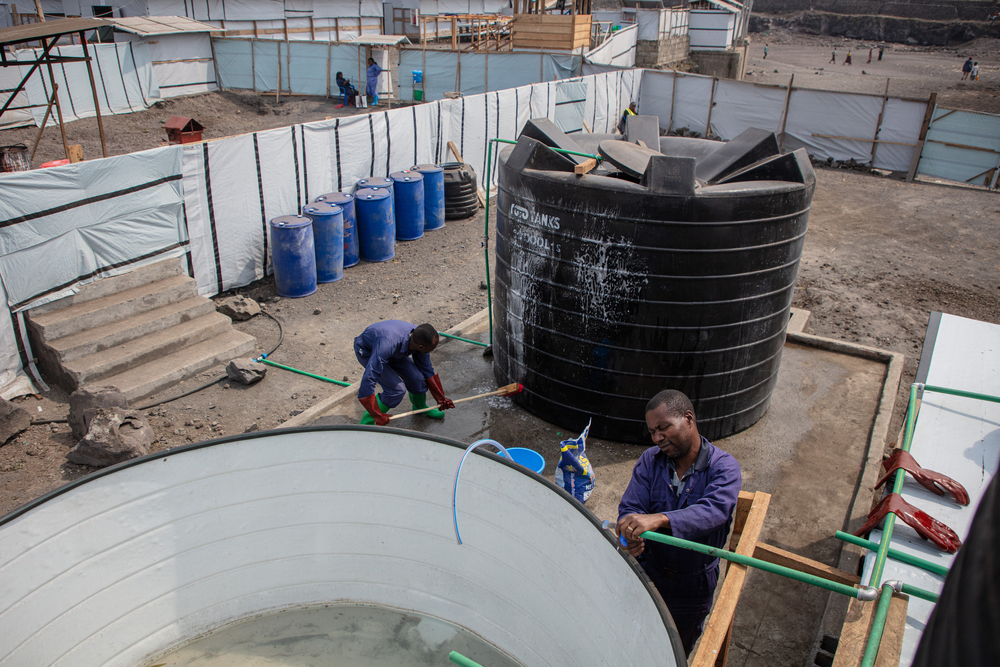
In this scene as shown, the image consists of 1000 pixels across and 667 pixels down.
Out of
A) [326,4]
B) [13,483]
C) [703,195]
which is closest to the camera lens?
[703,195]

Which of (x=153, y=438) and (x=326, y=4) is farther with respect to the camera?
(x=326, y=4)

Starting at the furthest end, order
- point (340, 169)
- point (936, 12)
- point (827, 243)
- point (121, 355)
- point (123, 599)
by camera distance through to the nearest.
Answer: point (936, 12)
point (827, 243)
point (340, 169)
point (121, 355)
point (123, 599)

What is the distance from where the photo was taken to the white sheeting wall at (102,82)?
1800 centimetres

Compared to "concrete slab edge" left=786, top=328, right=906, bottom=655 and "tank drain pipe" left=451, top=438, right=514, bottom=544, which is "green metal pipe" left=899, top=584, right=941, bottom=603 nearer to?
"concrete slab edge" left=786, top=328, right=906, bottom=655

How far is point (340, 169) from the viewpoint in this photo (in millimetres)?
11023

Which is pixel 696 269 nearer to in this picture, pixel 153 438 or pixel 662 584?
pixel 662 584

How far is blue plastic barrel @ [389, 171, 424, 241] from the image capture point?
11578 mm

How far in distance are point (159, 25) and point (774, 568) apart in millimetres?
25198

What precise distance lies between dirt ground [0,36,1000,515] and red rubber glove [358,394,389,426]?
Result: 5.39ft

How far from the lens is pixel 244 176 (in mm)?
9273

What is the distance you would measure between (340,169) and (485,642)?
29.5 ft

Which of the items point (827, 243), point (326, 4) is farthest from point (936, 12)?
point (827, 243)

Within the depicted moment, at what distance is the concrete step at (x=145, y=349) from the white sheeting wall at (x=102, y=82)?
526 inches

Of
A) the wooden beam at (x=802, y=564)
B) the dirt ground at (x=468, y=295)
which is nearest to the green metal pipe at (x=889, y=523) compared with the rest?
the wooden beam at (x=802, y=564)
